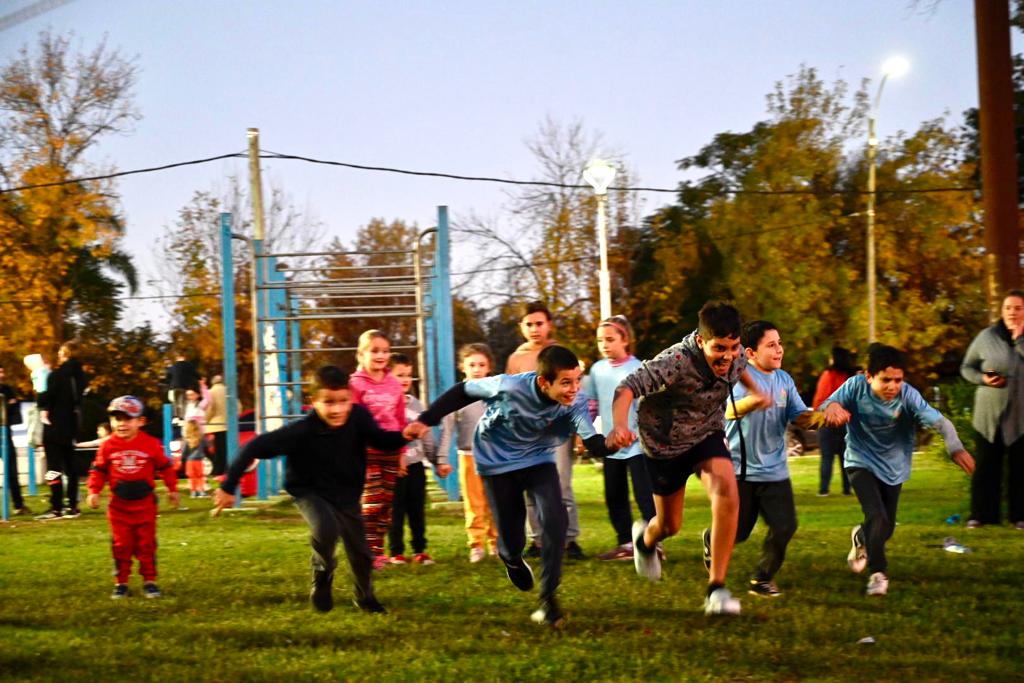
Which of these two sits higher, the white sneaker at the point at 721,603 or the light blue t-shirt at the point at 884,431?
the light blue t-shirt at the point at 884,431

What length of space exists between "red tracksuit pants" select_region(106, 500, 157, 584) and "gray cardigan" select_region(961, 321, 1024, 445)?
694 cm

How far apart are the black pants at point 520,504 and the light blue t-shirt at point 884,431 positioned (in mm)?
1895

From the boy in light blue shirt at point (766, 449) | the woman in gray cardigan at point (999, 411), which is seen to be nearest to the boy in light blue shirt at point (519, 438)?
the boy in light blue shirt at point (766, 449)

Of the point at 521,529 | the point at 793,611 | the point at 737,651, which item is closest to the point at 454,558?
the point at 521,529

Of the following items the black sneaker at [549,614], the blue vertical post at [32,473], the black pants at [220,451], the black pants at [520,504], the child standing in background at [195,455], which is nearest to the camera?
the black sneaker at [549,614]

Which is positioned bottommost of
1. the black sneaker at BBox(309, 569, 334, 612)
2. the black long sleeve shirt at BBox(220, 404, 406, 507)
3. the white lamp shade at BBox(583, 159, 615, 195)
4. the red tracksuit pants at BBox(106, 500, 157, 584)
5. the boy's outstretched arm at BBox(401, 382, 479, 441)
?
the black sneaker at BBox(309, 569, 334, 612)

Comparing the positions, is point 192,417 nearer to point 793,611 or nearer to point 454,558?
point 454,558

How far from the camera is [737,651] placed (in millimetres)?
5855

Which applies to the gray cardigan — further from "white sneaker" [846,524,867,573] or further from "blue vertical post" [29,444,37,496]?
"blue vertical post" [29,444,37,496]

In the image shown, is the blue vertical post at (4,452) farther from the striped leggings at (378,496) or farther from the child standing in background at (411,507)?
the striped leggings at (378,496)

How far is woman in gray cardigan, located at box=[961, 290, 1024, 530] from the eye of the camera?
10.9 metres

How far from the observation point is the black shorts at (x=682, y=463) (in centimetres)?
691

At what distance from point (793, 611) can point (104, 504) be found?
11.9 meters

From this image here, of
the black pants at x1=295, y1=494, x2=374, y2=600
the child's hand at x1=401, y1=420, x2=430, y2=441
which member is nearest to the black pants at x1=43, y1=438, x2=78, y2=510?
the black pants at x1=295, y1=494, x2=374, y2=600
